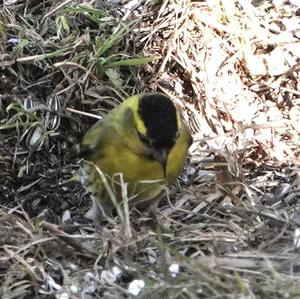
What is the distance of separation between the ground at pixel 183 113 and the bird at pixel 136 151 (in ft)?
0.50

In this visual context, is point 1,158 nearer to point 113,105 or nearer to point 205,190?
point 113,105

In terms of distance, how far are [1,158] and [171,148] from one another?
1191 millimetres

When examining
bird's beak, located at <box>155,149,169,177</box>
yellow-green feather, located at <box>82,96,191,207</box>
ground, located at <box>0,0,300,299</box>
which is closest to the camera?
ground, located at <box>0,0,300,299</box>

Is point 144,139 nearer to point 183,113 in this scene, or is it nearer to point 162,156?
point 162,156

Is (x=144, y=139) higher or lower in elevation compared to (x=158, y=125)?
lower

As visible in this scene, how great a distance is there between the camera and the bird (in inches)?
177

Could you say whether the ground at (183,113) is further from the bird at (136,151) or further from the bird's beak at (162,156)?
the bird's beak at (162,156)

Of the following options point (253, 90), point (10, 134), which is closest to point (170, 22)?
point (253, 90)

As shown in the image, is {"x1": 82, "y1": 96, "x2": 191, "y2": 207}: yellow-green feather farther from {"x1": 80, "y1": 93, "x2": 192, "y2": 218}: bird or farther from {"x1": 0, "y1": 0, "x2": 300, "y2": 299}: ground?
{"x1": 0, "y1": 0, "x2": 300, "y2": 299}: ground

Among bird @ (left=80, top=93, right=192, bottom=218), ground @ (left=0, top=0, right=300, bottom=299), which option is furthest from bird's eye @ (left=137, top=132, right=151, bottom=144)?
ground @ (left=0, top=0, right=300, bottom=299)

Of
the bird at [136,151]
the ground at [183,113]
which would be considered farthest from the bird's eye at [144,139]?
Answer: the ground at [183,113]

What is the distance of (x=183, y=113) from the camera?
579 cm

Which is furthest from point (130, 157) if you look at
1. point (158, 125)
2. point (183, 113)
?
point (183, 113)

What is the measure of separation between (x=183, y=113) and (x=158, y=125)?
1329 mm
